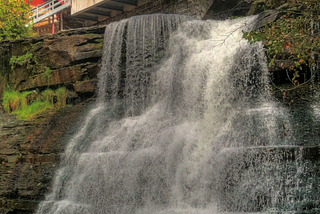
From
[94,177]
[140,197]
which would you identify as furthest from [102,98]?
[140,197]

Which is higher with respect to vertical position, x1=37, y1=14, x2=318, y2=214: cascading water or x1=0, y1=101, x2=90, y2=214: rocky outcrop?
x1=37, y1=14, x2=318, y2=214: cascading water

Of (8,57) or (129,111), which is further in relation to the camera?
(8,57)

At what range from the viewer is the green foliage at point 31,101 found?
1156cm

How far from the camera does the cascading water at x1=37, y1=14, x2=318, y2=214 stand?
6.01 meters

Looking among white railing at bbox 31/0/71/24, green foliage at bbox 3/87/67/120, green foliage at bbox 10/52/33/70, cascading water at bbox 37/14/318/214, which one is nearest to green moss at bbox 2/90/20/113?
green foliage at bbox 3/87/67/120

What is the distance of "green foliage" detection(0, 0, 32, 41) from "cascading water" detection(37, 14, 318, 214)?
16.6 feet

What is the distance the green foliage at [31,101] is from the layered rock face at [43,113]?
218mm

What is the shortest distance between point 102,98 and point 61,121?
1422 mm

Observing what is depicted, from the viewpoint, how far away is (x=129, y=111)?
9.88 metres

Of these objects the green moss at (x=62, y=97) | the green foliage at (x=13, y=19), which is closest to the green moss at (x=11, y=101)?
the green moss at (x=62, y=97)

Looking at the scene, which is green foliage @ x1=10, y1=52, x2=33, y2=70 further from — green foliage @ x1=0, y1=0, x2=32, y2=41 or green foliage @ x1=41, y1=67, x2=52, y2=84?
green foliage @ x1=0, y1=0, x2=32, y2=41

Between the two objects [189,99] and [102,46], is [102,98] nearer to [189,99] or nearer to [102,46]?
[102,46]

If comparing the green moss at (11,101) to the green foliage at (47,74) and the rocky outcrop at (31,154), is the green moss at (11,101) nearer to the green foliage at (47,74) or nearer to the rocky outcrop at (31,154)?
the rocky outcrop at (31,154)

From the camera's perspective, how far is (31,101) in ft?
39.6
